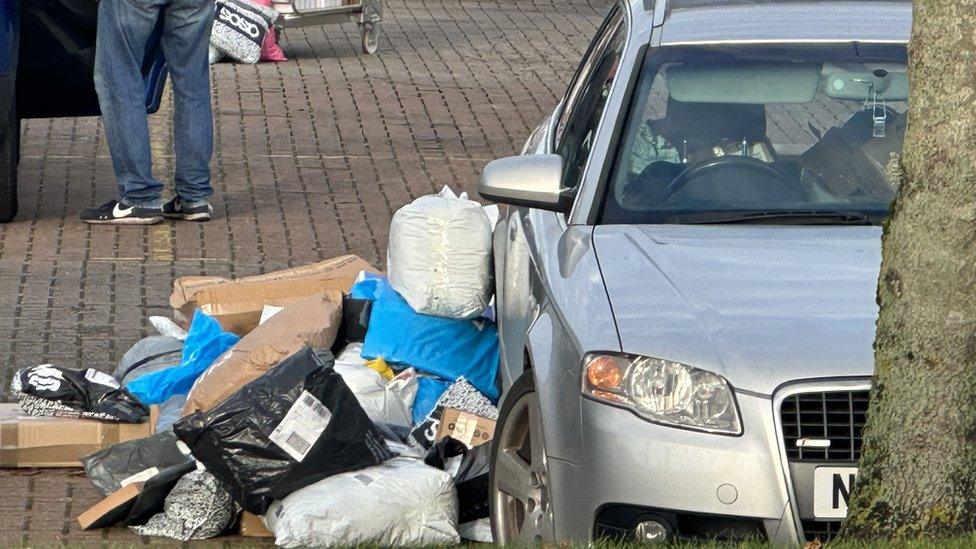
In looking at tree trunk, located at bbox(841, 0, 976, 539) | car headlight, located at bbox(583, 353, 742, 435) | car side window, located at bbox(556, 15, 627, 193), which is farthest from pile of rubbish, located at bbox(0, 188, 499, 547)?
tree trunk, located at bbox(841, 0, 976, 539)

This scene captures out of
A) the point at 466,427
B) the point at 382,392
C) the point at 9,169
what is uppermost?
the point at 466,427

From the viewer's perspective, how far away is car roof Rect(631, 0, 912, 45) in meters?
5.39

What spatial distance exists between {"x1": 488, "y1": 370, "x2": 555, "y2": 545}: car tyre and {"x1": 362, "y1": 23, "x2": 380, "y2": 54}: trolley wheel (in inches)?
414

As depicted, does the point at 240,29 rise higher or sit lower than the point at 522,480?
lower

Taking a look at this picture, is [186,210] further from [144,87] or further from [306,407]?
[306,407]

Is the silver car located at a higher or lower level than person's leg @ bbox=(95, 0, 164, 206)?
higher

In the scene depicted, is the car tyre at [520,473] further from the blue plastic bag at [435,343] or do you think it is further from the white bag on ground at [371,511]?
the blue plastic bag at [435,343]

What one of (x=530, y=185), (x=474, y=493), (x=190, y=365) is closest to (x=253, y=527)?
(x=474, y=493)

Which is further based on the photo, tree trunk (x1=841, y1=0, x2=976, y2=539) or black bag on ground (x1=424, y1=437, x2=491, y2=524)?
black bag on ground (x1=424, y1=437, x2=491, y2=524)

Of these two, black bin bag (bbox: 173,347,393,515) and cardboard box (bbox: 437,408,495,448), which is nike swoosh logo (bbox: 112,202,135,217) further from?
black bin bag (bbox: 173,347,393,515)

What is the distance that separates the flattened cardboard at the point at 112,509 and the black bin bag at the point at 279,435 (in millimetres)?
287

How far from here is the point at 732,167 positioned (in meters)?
5.10

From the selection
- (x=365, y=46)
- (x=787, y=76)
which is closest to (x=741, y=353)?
(x=787, y=76)

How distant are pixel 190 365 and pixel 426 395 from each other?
93 centimetres
